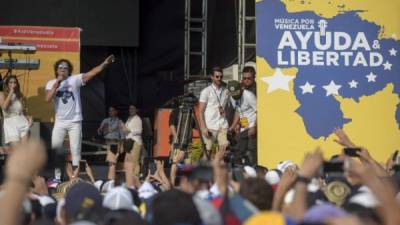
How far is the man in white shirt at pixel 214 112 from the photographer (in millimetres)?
10414

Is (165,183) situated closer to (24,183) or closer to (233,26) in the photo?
(24,183)

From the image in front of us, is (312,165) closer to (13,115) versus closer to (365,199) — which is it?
(365,199)

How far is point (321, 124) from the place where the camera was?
33.4 ft

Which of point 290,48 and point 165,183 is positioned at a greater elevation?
point 290,48

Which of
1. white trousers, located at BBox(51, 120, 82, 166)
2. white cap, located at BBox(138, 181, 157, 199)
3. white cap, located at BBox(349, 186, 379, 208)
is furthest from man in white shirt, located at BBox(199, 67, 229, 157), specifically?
white cap, located at BBox(349, 186, 379, 208)

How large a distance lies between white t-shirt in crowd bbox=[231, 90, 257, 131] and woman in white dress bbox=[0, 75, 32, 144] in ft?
8.57

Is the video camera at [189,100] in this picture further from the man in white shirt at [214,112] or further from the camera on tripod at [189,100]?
the man in white shirt at [214,112]

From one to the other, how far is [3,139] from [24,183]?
747cm

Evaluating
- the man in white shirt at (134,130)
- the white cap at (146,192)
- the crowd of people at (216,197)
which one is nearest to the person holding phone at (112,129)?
the man in white shirt at (134,130)

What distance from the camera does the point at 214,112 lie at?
10477mm

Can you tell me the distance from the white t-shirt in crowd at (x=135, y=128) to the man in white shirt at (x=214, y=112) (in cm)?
308

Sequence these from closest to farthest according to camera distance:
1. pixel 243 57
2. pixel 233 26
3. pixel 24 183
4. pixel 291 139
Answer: pixel 24 183 → pixel 291 139 → pixel 243 57 → pixel 233 26

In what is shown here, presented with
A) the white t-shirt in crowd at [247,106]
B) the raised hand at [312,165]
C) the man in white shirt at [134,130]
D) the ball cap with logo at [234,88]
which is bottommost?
the man in white shirt at [134,130]

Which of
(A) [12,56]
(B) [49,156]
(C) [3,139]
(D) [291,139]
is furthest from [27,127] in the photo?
(B) [49,156]
